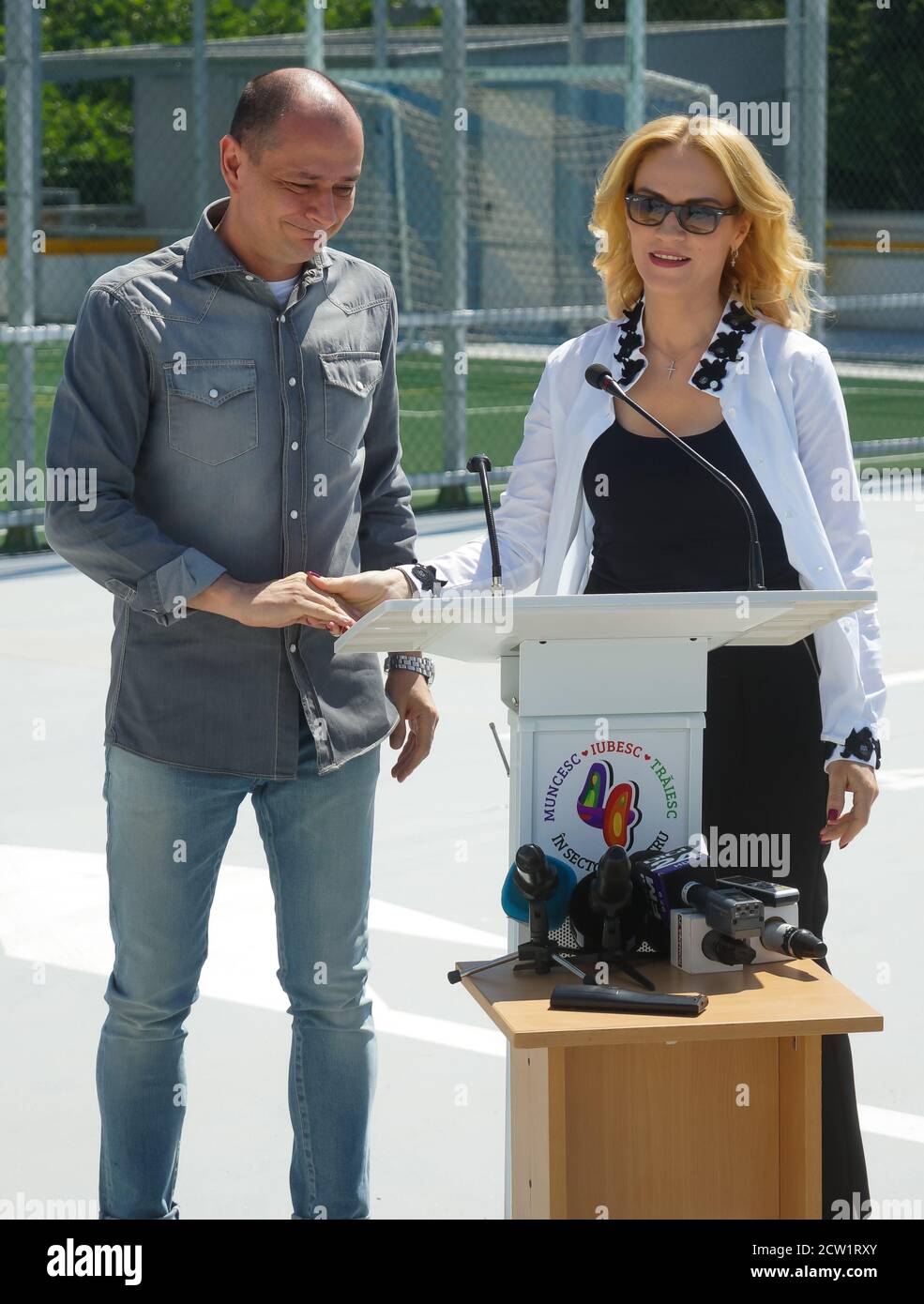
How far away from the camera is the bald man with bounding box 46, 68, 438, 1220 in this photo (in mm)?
2877

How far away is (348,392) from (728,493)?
678 millimetres

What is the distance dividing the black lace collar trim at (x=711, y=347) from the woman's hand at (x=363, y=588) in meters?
0.57

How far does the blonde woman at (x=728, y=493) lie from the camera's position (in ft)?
10.0

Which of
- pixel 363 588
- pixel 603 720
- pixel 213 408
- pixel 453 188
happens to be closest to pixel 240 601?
pixel 363 588

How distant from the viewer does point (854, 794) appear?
10.1 ft

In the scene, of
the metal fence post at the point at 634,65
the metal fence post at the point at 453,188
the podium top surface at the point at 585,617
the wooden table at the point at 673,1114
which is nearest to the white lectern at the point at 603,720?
the podium top surface at the point at 585,617

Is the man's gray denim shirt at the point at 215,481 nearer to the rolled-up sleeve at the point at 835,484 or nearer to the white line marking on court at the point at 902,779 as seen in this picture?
the rolled-up sleeve at the point at 835,484

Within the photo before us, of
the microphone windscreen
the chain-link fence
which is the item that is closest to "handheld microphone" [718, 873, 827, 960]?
the microphone windscreen

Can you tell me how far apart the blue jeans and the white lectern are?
0.57 m

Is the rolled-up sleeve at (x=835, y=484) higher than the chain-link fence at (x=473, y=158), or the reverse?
the chain-link fence at (x=473, y=158)

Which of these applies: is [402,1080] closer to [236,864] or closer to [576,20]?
[236,864]

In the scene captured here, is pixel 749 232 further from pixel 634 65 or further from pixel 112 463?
pixel 634 65

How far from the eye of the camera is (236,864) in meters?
5.57
